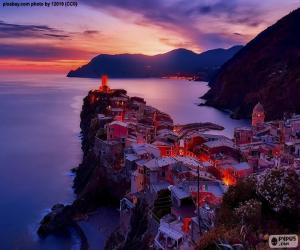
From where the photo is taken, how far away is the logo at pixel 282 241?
11.2ft

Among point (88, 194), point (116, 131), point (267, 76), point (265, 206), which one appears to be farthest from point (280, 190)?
point (267, 76)

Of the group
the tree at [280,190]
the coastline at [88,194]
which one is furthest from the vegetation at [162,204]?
the tree at [280,190]

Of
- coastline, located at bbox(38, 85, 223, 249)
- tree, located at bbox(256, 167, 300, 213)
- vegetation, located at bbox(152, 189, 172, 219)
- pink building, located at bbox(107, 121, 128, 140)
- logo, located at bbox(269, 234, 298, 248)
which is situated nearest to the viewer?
logo, located at bbox(269, 234, 298, 248)

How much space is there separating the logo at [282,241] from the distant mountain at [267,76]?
1216 inches

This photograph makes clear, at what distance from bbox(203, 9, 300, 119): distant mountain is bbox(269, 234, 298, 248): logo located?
30878mm

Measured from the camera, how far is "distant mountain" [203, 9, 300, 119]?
1428 inches

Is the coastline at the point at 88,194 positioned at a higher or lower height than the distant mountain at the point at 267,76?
lower

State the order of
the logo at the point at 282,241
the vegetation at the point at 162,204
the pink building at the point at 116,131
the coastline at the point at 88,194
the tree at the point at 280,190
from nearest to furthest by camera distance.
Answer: the logo at the point at 282,241
the tree at the point at 280,190
the vegetation at the point at 162,204
the coastline at the point at 88,194
the pink building at the point at 116,131

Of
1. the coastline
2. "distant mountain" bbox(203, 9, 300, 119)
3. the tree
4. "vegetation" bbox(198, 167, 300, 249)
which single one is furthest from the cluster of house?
"distant mountain" bbox(203, 9, 300, 119)

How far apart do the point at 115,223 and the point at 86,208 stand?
1490 mm

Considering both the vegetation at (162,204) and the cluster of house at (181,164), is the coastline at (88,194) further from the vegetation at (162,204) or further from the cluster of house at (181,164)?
the vegetation at (162,204)

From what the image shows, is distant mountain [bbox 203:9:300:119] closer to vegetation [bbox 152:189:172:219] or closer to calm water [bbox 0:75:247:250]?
calm water [bbox 0:75:247:250]

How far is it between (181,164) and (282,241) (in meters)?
8.84

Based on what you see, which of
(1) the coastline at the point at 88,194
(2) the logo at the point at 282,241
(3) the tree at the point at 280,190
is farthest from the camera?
(1) the coastline at the point at 88,194
